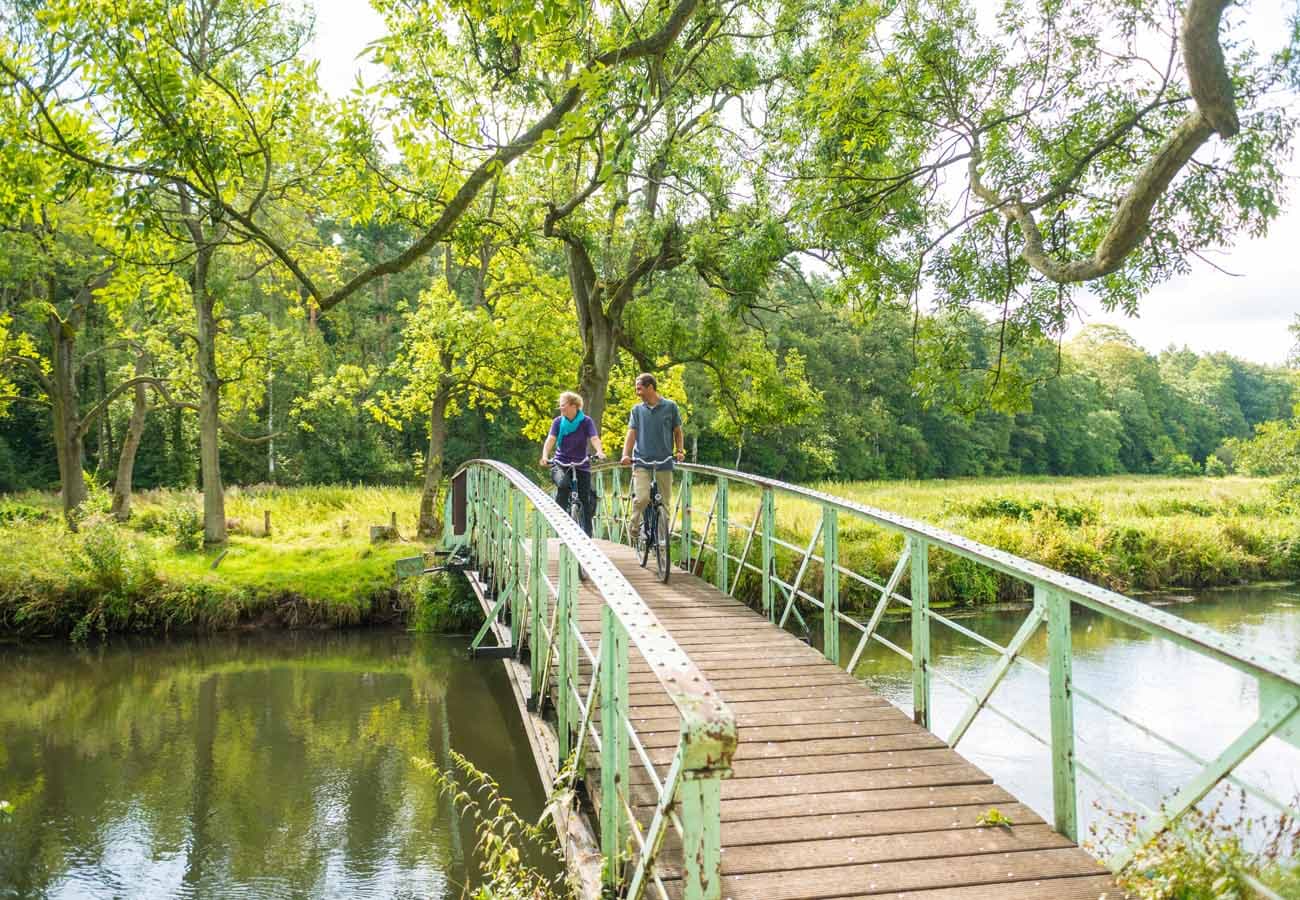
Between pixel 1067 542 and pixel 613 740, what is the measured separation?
1762 cm

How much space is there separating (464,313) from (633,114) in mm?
13070

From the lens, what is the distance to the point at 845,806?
3.95 metres

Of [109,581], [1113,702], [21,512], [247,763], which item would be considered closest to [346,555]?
[109,581]

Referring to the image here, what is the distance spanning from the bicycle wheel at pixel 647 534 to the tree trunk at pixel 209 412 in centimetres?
1113

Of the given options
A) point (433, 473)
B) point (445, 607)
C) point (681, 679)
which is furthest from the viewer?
point (433, 473)

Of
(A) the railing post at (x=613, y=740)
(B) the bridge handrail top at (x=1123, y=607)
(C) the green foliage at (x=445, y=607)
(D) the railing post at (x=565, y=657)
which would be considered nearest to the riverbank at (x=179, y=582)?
(C) the green foliage at (x=445, y=607)

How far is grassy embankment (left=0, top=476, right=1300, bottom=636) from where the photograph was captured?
14688 millimetres

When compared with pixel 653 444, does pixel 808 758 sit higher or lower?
lower

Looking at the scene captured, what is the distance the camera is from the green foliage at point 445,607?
1523 cm

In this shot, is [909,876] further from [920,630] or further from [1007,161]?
[1007,161]

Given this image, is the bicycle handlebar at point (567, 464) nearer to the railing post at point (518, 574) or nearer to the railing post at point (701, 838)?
the railing post at point (518, 574)

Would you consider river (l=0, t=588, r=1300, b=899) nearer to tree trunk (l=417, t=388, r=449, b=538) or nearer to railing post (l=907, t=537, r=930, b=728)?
railing post (l=907, t=537, r=930, b=728)

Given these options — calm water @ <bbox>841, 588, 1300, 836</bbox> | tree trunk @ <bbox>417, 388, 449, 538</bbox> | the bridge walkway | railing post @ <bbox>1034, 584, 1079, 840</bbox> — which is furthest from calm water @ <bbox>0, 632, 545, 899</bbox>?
railing post @ <bbox>1034, 584, 1079, 840</bbox>

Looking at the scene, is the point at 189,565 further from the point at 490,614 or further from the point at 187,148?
the point at 187,148
